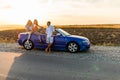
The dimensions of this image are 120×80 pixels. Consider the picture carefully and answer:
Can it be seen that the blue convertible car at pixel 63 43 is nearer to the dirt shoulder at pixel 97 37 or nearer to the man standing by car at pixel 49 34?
the man standing by car at pixel 49 34

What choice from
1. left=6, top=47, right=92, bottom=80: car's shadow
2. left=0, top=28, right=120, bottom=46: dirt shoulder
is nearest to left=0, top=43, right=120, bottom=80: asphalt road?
left=6, top=47, right=92, bottom=80: car's shadow

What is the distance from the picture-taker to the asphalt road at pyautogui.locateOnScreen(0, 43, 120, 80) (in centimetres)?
1119

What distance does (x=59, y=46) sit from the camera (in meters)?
18.2

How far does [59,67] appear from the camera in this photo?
42.3 ft

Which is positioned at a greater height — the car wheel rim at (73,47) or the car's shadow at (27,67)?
the car wheel rim at (73,47)

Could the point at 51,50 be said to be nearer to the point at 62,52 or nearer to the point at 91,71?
the point at 62,52

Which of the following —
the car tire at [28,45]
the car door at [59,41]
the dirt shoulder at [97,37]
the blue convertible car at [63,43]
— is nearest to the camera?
the blue convertible car at [63,43]

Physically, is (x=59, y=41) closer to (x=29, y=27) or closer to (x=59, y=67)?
(x=29, y=27)

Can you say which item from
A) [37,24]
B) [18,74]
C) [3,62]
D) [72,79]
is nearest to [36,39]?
[37,24]

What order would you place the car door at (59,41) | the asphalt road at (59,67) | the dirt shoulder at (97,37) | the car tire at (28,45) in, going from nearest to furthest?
the asphalt road at (59,67) → the car door at (59,41) → the car tire at (28,45) → the dirt shoulder at (97,37)

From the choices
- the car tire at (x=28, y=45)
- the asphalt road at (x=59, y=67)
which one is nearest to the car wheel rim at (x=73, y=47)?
the asphalt road at (x=59, y=67)

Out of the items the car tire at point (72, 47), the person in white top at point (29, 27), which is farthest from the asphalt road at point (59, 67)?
the person in white top at point (29, 27)

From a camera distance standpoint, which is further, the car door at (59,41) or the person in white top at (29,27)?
the person in white top at (29,27)

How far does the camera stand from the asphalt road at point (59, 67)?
440 inches
